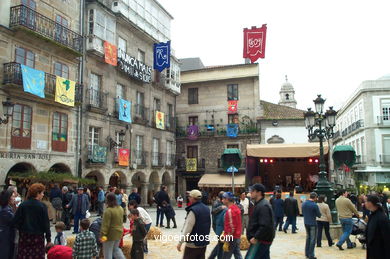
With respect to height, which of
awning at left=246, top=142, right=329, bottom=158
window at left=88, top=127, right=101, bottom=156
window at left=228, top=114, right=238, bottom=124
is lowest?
awning at left=246, top=142, right=329, bottom=158

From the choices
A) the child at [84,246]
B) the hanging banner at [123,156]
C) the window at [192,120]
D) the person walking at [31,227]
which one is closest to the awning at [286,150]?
the hanging banner at [123,156]

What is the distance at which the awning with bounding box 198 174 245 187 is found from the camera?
30227mm

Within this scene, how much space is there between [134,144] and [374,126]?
880 inches

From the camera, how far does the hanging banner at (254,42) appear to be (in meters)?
32.3

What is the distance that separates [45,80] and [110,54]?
5.75 m

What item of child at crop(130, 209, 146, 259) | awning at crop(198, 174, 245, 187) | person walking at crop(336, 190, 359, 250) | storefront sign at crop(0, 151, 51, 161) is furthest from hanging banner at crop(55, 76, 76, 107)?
awning at crop(198, 174, 245, 187)

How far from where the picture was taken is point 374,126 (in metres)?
34.3

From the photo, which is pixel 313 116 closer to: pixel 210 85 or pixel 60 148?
pixel 60 148

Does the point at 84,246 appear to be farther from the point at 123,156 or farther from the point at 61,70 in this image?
the point at 123,156

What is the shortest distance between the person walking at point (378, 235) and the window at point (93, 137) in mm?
18018

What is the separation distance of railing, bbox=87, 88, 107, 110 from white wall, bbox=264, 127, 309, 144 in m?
14.8

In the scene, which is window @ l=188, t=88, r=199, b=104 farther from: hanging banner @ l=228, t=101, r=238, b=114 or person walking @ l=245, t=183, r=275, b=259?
person walking @ l=245, t=183, r=275, b=259

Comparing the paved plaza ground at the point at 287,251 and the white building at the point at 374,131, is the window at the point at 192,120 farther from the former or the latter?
the paved plaza ground at the point at 287,251

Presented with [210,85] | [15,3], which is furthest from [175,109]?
[15,3]
